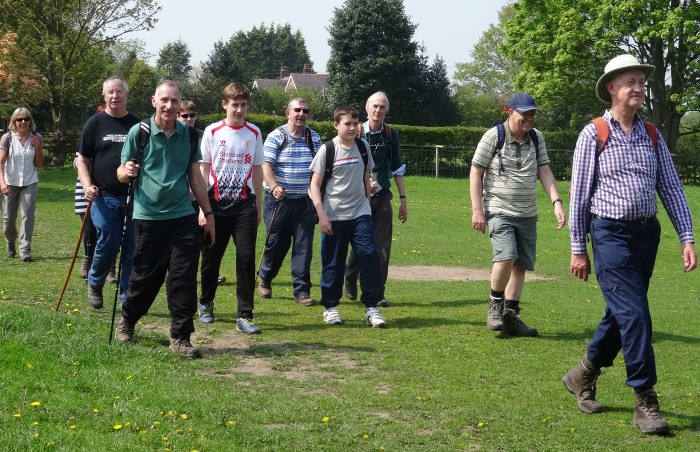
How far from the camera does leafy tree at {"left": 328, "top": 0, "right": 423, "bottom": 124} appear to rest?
55.2m

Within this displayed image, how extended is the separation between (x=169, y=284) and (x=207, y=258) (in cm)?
139

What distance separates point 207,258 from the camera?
9430 millimetres

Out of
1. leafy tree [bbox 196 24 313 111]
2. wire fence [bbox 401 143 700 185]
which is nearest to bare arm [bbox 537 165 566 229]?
wire fence [bbox 401 143 700 185]

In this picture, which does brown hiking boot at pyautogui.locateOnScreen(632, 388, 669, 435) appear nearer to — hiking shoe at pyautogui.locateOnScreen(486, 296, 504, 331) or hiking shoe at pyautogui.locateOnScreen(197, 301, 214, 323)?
hiking shoe at pyautogui.locateOnScreen(486, 296, 504, 331)

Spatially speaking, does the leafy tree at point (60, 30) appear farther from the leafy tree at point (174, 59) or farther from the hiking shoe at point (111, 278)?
the leafy tree at point (174, 59)

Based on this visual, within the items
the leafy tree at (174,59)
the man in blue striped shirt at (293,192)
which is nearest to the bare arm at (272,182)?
the man in blue striped shirt at (293,192)

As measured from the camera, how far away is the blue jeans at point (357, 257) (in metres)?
9.76

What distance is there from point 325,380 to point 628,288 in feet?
7.31

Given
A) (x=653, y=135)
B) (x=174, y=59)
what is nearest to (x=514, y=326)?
(x=653, y=135)

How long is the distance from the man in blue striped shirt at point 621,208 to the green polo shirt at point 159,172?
122 inches

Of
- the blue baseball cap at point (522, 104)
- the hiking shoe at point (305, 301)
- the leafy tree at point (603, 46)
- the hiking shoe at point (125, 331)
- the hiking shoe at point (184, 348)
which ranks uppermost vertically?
the leafy tree at point (603, 46)

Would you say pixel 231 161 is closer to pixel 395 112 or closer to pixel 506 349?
pixel 506 349

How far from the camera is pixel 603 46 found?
1781 inches

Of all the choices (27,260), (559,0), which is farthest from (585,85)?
(27,260)
